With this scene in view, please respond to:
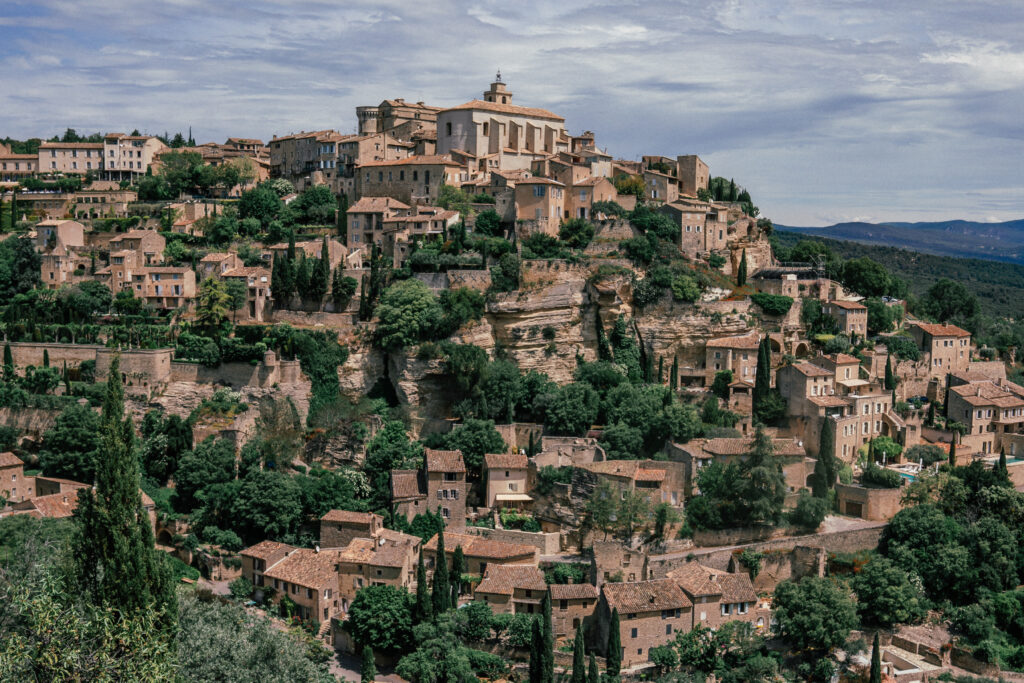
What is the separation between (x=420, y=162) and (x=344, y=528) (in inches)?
983

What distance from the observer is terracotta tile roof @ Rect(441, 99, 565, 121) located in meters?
60.5

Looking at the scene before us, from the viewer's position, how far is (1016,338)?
57.5 metres

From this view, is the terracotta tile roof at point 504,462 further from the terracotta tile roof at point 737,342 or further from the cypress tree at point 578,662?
the terracotta tile roof at point 737,342

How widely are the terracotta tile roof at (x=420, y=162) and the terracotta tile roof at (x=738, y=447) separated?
2398cm

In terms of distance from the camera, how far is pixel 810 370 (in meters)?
42.8

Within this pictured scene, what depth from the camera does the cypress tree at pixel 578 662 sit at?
30266mm

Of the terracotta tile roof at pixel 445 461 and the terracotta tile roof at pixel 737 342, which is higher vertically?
the terracotta tile roof at pixel 737 342

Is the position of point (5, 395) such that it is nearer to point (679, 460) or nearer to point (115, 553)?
point (115, 553)

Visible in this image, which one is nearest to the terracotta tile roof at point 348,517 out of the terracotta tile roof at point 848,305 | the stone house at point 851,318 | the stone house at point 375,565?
the stone house at point 375,565

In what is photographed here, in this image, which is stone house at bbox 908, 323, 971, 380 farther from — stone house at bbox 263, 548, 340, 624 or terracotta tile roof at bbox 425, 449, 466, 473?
stone house at bbox 263, 548, 340, 624

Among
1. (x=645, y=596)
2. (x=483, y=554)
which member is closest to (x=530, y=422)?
(x=483, y=554)

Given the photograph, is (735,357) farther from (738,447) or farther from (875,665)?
(875,665)

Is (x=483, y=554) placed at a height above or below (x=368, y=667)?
above

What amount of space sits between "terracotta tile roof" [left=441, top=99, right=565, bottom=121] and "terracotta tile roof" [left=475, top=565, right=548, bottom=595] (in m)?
32.7
